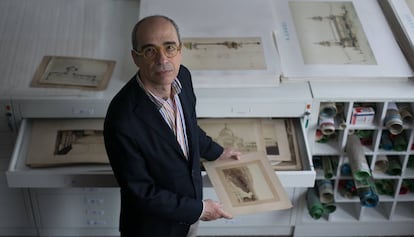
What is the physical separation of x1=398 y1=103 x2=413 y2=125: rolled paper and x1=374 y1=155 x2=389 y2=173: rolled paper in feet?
0.47

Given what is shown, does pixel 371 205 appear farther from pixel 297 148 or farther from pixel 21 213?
pixel 21 213

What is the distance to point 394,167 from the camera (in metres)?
1.72

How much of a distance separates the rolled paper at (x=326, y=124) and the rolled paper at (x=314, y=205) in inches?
10.0

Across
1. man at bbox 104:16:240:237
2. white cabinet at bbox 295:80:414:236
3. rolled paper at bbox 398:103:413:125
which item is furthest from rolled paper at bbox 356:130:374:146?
man at bbox 104:16:240:237

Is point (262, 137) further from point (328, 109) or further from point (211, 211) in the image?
point (211, 211)

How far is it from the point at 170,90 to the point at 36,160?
0.48 meters

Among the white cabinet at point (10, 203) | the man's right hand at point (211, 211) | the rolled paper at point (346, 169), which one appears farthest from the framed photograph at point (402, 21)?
the white cabinet at point (10, 203)

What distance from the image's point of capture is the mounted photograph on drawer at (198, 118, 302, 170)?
1508mm

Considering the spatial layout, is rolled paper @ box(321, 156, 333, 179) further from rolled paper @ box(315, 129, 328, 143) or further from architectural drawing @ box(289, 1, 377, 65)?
architectural drawing @ box(289, 1, 377, 65)

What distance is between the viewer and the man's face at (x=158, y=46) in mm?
1074

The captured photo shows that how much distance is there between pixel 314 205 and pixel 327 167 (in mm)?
120

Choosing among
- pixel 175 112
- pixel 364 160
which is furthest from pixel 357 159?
pixel 175 112

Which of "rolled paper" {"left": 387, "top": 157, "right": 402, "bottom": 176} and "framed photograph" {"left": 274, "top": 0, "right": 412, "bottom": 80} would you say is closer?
"framed photograph" {"left": 274, "top": 0, "right": 412, "bottom": 80}

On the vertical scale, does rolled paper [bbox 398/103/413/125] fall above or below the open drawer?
above
